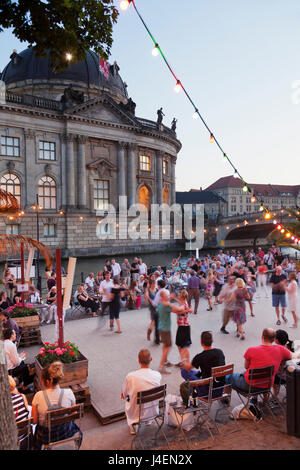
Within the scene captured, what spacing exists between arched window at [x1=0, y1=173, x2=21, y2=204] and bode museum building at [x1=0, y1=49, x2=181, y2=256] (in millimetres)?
109

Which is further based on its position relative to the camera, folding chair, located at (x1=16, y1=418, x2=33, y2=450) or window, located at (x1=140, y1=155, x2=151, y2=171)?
window, located at (x1=140, y1=155, x2=151, y2=171)

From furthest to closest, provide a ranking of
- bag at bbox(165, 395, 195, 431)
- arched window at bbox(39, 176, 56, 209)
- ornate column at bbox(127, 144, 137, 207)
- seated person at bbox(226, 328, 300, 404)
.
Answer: ornate column at bbox(127, 144, 137, 207) < arched window at bbox(39, 176, 56, 209) < seated person at bbox(226, 328, 300, 404) < bag at bbox(165, 395, 195, 431)

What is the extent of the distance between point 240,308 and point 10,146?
36.2 m

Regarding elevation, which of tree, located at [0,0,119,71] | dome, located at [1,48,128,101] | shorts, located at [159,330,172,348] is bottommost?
shorts, located at [159,330,172,348]

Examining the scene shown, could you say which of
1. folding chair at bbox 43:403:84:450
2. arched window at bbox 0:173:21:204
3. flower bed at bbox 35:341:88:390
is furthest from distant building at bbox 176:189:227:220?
folding chair at bbox 43:403:84:450

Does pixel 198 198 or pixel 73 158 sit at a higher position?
pixel 198 198

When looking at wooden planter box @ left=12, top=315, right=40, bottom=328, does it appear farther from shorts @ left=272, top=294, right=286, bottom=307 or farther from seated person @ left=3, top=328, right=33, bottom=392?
shorts @ left=272, top=294, right=286, bottom=307

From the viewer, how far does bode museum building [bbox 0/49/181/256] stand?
126 feet

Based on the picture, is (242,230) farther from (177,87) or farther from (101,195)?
(177,87)

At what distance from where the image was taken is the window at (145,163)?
A: 50.4 metres

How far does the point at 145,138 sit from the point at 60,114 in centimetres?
1371

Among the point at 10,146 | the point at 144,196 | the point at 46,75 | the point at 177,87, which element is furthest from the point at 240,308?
the point at 46,75

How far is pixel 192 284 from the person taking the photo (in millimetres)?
13586

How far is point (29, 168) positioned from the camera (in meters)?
38.9
